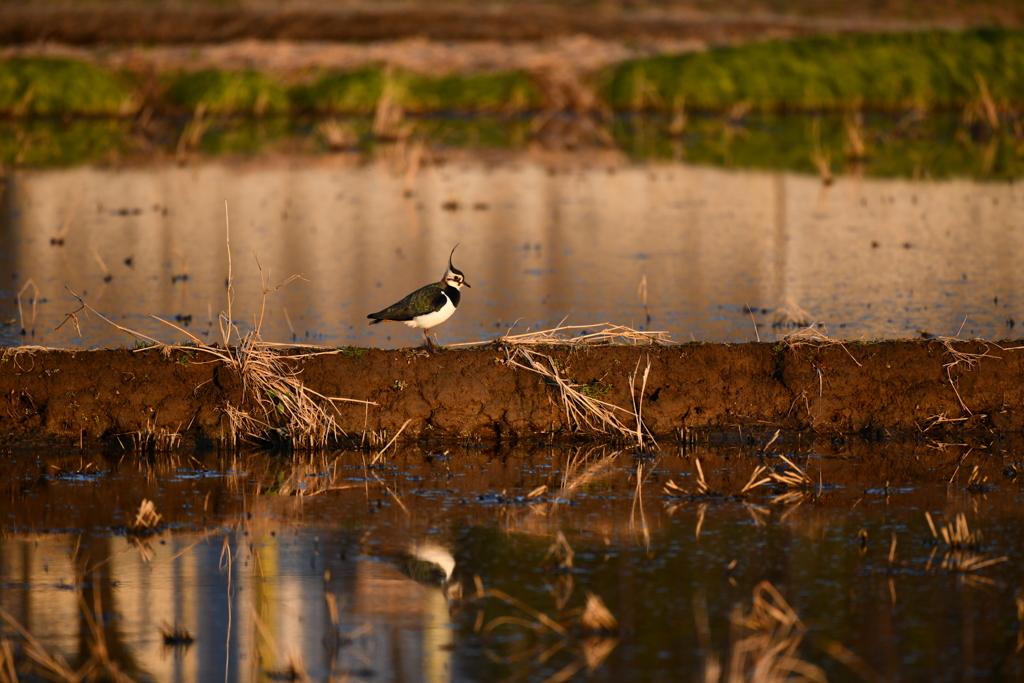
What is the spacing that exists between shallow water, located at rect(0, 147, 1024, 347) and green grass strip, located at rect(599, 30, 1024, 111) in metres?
8.86

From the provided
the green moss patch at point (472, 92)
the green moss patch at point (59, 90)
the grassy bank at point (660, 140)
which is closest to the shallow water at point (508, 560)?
the grassy bank at point (660, 140)

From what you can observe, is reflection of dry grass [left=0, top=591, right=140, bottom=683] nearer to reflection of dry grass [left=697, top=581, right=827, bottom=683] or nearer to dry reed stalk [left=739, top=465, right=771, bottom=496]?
reflection of dry grass [left=697, top=581, right=827, bottom=683]

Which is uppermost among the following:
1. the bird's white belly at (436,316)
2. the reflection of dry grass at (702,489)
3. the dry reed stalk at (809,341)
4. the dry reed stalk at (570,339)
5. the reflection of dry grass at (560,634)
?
the bird's white belly at (436,316)

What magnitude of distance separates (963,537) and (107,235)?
592 inches

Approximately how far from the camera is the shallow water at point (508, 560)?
6957 mm

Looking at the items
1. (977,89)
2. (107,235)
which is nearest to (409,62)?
(977,89)

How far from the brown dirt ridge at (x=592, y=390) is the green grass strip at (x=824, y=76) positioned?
26.0 meters

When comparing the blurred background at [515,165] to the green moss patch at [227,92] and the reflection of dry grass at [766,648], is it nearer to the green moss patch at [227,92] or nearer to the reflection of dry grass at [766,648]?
the green moss patch at [227,92]

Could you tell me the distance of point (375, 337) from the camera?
13875mm

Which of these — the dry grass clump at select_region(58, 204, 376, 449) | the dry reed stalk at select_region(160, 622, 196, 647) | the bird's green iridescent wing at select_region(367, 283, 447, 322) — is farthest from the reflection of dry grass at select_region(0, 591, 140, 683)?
the bird's green iridescent wing at select_region(367, 283, 447, 322)

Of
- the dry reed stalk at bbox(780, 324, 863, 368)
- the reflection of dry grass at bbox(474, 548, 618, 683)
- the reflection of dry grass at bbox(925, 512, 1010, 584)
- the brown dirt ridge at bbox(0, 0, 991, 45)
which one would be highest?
the brown dirt ridge at bbox(0, 0, 991, 45)

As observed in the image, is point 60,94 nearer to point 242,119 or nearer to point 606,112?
point 242,119

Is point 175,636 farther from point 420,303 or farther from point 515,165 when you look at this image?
point 515,165

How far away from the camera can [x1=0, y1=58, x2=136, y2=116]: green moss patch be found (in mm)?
35000
